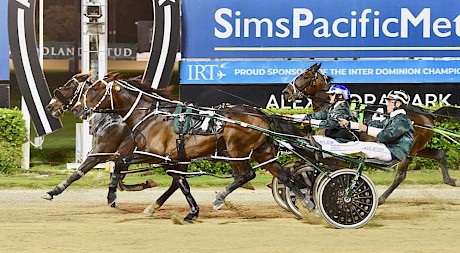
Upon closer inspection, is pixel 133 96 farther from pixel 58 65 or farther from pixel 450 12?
pixel 58 65

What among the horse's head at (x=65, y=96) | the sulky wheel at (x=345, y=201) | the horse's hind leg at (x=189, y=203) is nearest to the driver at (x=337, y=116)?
the sulky wheel at (x=345, y=201)

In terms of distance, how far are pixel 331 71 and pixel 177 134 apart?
498 cm

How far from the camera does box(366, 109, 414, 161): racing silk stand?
10031 millimetres

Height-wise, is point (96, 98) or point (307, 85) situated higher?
point (307, 85)

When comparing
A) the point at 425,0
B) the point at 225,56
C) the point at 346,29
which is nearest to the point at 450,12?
the point at 425,0

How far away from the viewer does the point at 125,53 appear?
21578 mm

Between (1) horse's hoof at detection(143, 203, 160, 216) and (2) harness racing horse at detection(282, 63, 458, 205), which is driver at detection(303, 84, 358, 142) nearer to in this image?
(2) harness racing horse at detection(282, 63, 458, 205)

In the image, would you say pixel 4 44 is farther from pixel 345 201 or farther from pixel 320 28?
pixel 345 201

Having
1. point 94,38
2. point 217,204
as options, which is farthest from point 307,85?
point 94,38

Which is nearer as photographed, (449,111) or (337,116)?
(337,116)

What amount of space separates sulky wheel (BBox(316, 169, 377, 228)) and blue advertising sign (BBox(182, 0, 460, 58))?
517 cm

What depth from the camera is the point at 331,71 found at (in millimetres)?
14797

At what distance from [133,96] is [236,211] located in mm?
1837

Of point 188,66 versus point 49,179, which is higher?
point 188,66
